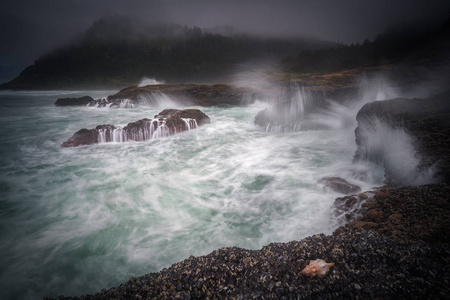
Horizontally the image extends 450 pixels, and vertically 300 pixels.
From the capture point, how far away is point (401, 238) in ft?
9.89

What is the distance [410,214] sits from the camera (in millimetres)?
3512

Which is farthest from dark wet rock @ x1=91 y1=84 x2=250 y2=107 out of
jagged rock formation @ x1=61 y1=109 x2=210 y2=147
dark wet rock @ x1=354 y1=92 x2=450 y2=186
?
dark wet rock @ x1=354 y1=92 x2=450 y2=186

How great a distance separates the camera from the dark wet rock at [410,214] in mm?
2998

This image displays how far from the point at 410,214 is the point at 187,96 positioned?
28.2 metres

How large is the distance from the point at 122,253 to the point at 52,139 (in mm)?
13067

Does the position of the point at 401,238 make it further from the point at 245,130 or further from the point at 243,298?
the point at 245,130

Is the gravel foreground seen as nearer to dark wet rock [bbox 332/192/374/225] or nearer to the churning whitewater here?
dark wet rock [bbox 332/192/374/225]

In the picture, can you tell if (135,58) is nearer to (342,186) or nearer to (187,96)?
(187,96)

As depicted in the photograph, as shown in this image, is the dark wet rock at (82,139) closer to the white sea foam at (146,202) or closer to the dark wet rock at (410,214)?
the white sea foam at (146,202)

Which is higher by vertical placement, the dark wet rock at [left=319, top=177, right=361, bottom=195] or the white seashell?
the white seashell

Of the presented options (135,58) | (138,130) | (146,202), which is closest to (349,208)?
(146,202)

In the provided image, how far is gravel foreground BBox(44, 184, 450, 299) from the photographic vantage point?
233 centimetres

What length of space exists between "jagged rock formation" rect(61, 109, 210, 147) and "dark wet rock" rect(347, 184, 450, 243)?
11.9m

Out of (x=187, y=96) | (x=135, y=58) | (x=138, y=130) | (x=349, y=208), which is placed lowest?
(x=349, y=208)
